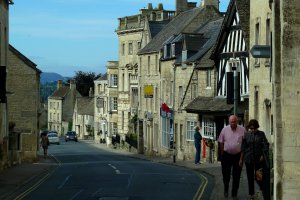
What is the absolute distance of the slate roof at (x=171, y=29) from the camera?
195ft

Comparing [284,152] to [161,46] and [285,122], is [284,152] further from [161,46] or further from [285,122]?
[161,46]

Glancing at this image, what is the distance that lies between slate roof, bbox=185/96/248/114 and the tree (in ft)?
295

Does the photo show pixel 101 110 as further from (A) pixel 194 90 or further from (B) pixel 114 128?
(A) pixel 194 90

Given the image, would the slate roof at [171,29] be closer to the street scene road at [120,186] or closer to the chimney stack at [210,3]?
the chimney stack at [210,3]

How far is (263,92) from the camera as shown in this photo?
30766 millimetres

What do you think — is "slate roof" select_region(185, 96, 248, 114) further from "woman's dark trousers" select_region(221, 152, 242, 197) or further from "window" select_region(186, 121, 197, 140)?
"woman's dark trousers" select_region(221, 152, 242, 197)

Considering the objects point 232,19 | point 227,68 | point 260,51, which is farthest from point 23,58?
point 260,51

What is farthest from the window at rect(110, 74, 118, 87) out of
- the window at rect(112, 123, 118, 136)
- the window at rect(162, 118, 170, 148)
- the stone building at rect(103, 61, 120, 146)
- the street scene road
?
the street scene road

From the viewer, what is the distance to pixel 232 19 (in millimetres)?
39938

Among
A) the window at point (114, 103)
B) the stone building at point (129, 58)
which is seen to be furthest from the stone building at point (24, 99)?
the window at point (114, 103)

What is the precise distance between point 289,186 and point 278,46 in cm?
287

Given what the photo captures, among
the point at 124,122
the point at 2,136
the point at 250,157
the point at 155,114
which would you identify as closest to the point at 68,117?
the point at 124,122

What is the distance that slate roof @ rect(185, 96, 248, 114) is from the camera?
39.6 m

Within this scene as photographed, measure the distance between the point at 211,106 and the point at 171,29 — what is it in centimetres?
2197
